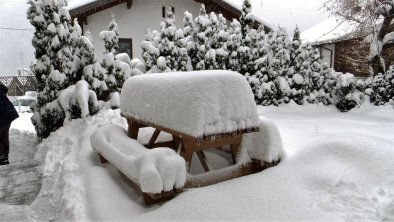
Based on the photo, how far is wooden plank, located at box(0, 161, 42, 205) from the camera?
481 centimetres

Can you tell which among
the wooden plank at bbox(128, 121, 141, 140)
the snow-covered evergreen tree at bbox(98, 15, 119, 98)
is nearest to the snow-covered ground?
the wooden plank at bbox(128, 121, 141, 140)

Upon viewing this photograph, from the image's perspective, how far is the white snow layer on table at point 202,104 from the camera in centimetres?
379

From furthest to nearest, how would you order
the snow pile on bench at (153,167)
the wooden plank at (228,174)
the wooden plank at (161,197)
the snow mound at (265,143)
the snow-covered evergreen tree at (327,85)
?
1. the snow-covered evergreen tree at (327,85)
2. the snow mound at (265,143)
3. the wooden plank at (228,174)
4. the wooden plank at (161,197)
5. the snow pile on bench at (153,167)

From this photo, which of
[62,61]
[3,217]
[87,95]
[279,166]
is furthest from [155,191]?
[62,61]

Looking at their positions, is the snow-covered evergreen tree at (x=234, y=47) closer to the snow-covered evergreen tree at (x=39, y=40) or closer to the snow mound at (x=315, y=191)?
the snow-covered evergreen tree at (x=39, y=40)

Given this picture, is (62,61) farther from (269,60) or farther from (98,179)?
(269,60)

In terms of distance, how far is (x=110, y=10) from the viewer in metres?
13.5

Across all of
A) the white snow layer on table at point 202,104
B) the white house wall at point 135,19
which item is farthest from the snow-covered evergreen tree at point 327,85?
the white snow layer on table at point 202,104

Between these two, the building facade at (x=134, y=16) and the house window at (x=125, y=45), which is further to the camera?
the house window at (x=125, y=45)

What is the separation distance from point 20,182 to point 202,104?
12.1ft

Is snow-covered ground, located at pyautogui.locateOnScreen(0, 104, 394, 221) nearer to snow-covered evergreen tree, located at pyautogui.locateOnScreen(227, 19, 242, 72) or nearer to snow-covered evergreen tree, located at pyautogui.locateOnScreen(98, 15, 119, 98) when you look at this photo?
snow-covered evergreen tree, located at pyautogui.locateOnScreen(98, 15, 119, 98)

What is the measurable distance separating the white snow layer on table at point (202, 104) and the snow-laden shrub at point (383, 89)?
8.33 meters

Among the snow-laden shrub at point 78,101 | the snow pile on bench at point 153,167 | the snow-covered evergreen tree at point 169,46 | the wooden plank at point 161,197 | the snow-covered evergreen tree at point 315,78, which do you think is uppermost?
the snow-covered evergreen tree at point 169,46

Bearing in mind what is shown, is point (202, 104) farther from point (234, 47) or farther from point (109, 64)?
point (234, 47)
